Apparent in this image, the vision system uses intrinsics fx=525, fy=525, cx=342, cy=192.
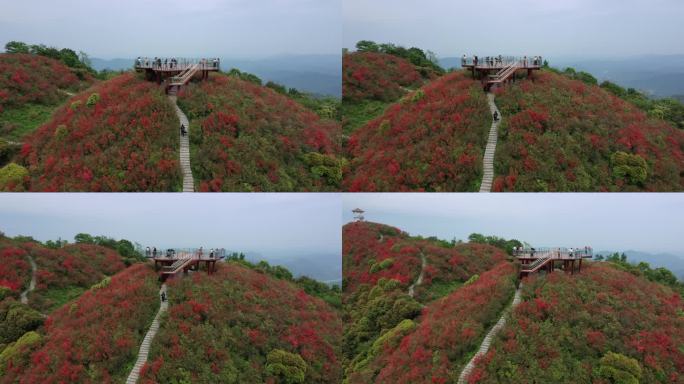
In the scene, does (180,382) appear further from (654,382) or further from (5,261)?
(654,382)

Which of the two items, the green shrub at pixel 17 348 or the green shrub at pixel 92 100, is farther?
the green shrub at pixel 92 100

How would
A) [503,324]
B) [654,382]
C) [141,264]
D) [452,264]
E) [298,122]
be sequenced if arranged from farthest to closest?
[452,264] → [298,122] → [141,264] → [503,324] → [654,382]

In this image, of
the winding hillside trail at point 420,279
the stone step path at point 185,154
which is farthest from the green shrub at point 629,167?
the stone step path at point 185,154

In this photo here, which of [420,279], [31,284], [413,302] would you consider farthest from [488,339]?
[31,284]

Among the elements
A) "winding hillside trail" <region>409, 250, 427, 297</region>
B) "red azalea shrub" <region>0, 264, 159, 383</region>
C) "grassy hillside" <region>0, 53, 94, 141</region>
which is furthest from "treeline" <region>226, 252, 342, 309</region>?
"grassy hillside" <region>0, 53, 94, 141</region>

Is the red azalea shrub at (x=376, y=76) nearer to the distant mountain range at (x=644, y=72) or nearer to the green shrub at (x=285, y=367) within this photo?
the distant mountain range at (x=644, y=72)

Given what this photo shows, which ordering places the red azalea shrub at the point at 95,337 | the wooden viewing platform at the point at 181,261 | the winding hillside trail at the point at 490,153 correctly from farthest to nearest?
the wooden viewing platform at the point at 181,261
the winding hillside trail at the point at 490,153
the red azalea shrub at the point at 95,337

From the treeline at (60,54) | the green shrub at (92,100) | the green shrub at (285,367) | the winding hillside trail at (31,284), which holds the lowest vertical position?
the green shrub at (285,367)

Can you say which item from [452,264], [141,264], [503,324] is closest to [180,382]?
[141,264]
